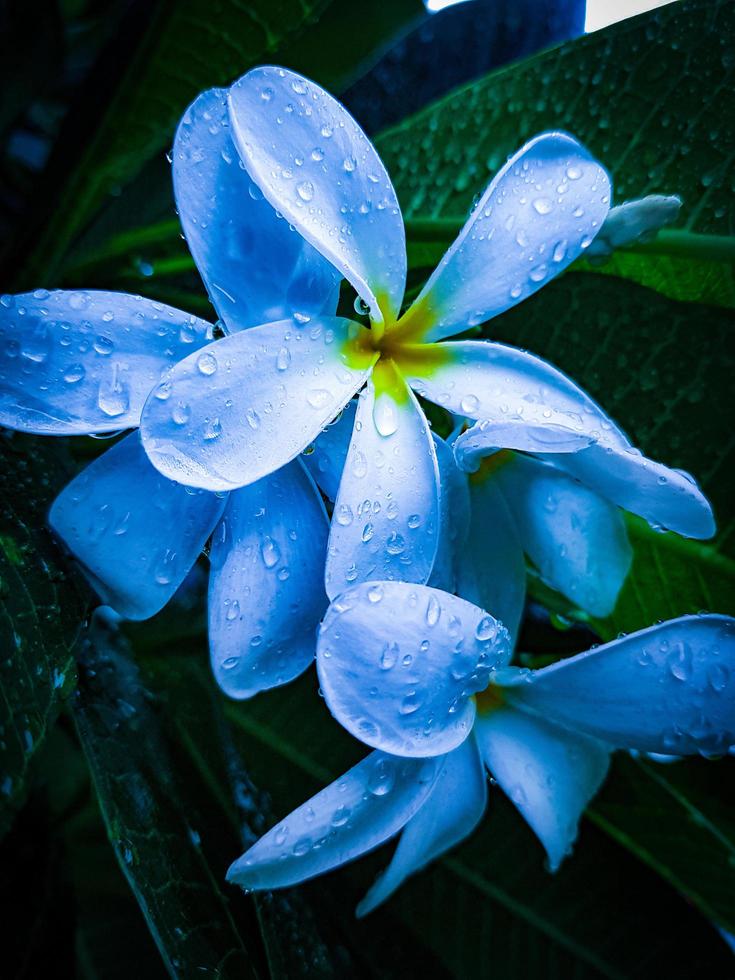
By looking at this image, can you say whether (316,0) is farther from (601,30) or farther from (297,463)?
(297,463)

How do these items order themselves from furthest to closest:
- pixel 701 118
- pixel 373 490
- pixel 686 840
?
pixel 686 840 → pixel 701 118 → pixel 373 490

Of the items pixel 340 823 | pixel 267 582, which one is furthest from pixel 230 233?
pixel 340 823

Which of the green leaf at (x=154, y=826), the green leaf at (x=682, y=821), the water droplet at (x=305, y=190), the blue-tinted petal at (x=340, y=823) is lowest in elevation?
the green leaf at (x=682, y=821)

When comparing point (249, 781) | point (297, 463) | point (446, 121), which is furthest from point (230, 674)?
point (446, 121)

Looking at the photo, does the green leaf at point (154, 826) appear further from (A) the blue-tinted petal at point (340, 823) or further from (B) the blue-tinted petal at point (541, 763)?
(B) the blue-tinted petal at point (541, 763)

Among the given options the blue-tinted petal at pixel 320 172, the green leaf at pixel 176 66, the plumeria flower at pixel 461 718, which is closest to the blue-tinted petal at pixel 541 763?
the plumeria flower at pixel 461 718

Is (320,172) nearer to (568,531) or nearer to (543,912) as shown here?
(568,531)
